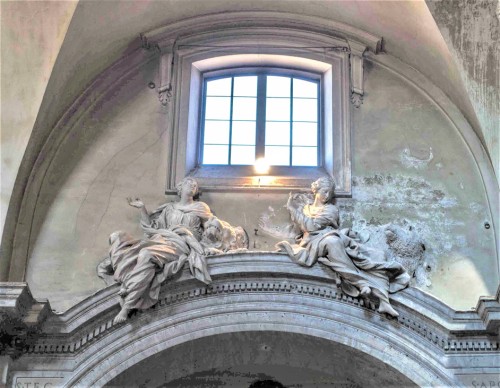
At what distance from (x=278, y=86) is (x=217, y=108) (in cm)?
83

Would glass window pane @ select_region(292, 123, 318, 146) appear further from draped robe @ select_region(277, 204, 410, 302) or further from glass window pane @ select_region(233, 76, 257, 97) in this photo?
draped robe @ select_region(277, 204, 410, 302)

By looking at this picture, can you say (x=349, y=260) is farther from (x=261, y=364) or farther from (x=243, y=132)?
(x=243, y=132)

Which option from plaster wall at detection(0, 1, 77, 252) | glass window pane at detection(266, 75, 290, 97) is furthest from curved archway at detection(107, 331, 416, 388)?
glass window pane at detection(266, 75, 290, 97)

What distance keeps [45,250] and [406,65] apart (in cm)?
493

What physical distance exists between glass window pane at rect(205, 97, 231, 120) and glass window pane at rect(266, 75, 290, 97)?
0.54m

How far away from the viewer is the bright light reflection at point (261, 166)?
46.4 feet

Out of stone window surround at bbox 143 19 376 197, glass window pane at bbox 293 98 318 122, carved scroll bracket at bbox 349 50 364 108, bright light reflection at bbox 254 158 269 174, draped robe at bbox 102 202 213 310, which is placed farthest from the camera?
glass window pane at bbox 293 98 318 122

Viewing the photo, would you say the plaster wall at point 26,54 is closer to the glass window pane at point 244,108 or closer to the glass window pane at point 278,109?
the glass window pane at point 244,108

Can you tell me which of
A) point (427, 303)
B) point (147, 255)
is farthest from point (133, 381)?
point (427, 303)

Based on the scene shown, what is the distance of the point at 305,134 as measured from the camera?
1458 cm

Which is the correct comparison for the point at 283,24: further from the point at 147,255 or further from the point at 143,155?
the point at 147,255

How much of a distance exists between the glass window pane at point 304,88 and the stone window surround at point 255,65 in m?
0.14

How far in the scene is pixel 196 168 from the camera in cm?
1420

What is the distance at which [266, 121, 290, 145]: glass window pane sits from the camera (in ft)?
47.7
